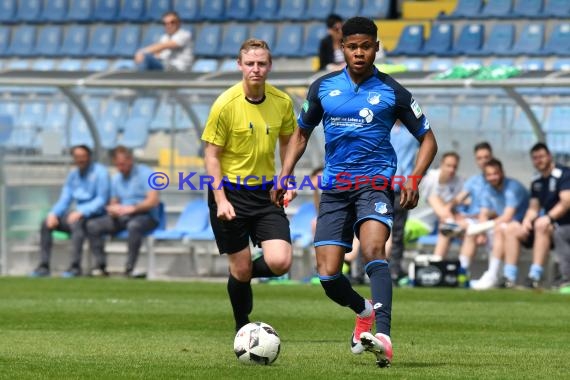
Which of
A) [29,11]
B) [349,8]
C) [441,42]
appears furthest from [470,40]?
[29,11]

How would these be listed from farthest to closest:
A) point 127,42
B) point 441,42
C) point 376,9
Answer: point 127,42
point 376,9
point 441,42

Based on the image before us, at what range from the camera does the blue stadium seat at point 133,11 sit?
28484 mm

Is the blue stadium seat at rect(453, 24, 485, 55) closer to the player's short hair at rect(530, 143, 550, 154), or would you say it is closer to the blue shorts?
the player's short hair at rect(530, 143, 550, 154)

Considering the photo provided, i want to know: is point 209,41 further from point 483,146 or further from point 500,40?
point 483,146

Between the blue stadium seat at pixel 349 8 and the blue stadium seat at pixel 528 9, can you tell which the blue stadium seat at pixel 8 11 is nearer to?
the blue stadium seat at pixel 349 8

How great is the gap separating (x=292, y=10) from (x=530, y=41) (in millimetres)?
5386

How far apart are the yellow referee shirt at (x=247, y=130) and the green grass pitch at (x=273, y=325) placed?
122cm

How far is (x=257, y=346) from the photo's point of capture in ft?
25.5

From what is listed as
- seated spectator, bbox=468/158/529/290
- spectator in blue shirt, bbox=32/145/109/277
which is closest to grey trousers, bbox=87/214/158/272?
spectator in blue shirt, bbox=32/145/109/277

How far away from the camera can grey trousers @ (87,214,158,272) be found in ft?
58.6

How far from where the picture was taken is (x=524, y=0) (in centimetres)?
2489

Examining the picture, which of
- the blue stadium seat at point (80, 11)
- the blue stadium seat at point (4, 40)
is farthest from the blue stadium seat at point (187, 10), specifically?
the blue stadium seat at point (4, 40)

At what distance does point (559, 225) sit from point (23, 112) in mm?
7451

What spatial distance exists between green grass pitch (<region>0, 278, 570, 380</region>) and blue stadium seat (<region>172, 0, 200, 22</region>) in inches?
493
